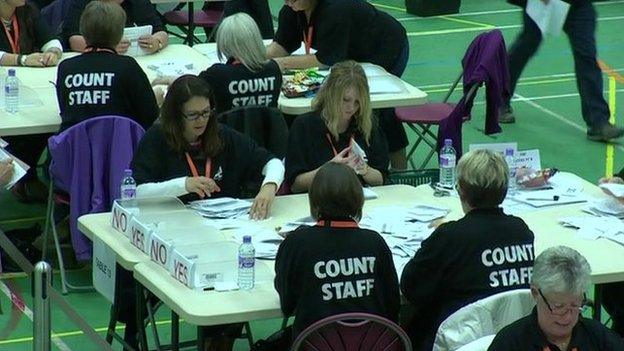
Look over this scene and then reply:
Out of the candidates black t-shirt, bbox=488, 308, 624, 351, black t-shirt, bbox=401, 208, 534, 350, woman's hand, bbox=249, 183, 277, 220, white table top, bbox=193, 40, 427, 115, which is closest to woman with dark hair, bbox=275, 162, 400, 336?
black t-shirt, bbox=401, 208, 534, 350

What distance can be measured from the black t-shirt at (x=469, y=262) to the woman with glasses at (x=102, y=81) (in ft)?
8.73

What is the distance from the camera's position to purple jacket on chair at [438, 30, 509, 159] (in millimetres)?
8102

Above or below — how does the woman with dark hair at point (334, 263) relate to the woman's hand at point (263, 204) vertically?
above

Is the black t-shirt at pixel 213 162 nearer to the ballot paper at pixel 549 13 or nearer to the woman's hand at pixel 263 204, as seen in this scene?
the woman's hand at pixel 263 204

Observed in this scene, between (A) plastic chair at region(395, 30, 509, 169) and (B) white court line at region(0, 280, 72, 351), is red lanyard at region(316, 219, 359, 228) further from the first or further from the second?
(A) plastic chair at region(395, 30, 509, 169)

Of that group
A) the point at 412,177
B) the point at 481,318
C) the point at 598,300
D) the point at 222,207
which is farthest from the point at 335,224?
the point at 412,177

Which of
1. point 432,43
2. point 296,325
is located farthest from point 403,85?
point 432,43

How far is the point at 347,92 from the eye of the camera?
6523 millimetres

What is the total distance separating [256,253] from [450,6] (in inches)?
361

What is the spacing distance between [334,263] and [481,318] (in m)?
0.58

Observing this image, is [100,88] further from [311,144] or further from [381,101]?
[381,101]

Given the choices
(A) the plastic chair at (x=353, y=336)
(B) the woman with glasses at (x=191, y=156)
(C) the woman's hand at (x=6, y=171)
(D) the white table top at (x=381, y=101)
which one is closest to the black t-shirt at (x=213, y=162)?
(B) the woman with glasses at (x=191, y=156)

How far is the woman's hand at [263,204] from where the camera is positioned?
20.0ft

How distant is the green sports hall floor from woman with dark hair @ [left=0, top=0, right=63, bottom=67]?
90 cm
